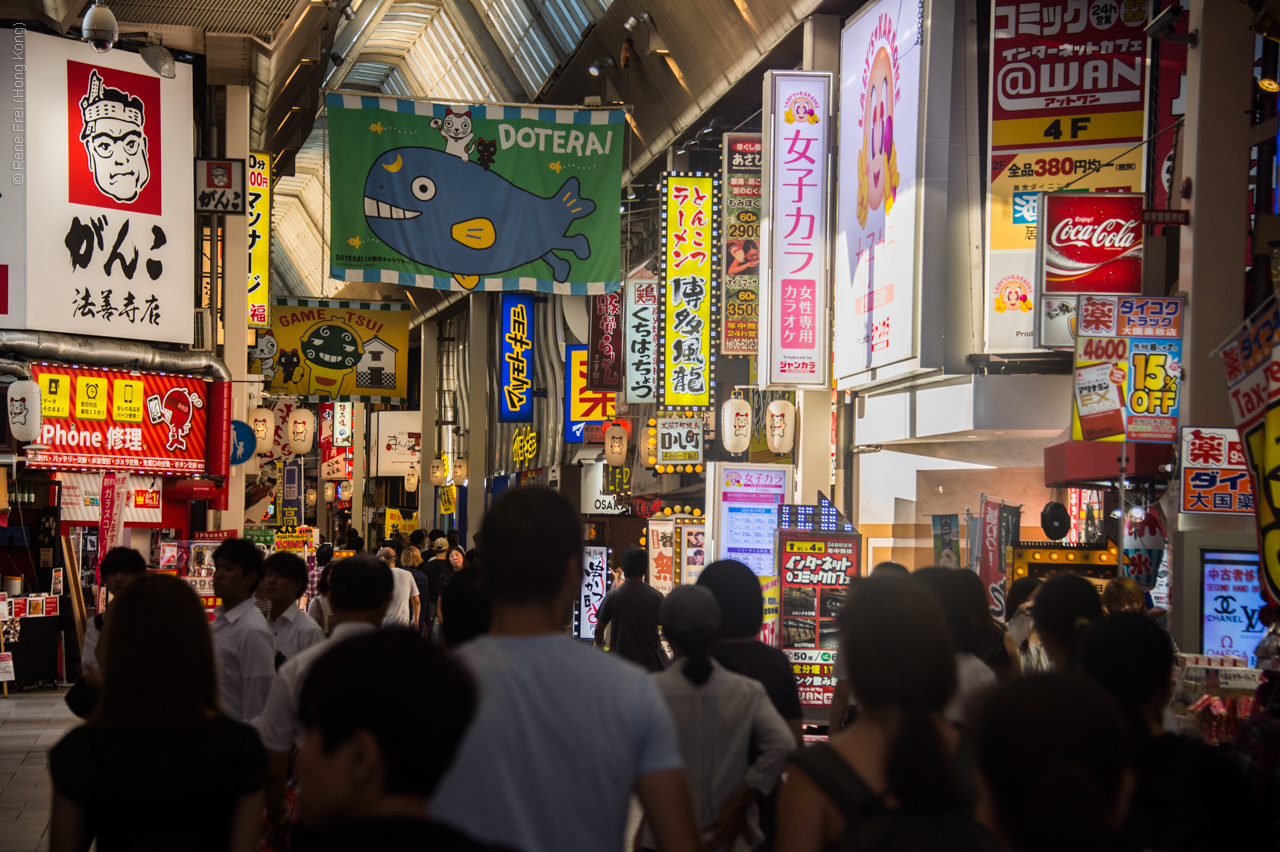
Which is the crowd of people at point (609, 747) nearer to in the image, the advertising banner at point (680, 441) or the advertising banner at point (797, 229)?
the advertising banner at point (797, 229)

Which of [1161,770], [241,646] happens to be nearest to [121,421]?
[241,646]

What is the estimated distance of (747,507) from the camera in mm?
11555

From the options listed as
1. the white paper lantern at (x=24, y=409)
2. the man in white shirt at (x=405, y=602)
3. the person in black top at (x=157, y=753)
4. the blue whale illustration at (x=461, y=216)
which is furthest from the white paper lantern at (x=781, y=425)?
the person in black top at (x=157, y=753)

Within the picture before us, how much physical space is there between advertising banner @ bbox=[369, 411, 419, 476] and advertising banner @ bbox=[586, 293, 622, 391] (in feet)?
53.4

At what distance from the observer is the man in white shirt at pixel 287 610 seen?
16.4ft

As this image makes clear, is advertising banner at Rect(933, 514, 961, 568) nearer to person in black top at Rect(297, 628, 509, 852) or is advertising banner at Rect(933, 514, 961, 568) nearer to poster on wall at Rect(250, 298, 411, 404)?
person in black top at Rect(297, 628, 509, 852)

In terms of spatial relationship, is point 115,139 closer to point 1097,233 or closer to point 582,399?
point 582,399

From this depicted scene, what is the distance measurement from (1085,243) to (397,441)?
2809cm

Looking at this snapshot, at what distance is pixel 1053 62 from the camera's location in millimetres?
10641

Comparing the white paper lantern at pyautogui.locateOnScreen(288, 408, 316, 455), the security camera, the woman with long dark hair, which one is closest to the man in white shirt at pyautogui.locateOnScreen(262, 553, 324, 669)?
the woman with long dark hair

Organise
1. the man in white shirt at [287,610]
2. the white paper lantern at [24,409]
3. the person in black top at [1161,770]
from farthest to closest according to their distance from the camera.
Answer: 1. the white paper lantern at [24,409]
2. the man in white shirt at [287,610]
3. the person in black top at [1161,770]

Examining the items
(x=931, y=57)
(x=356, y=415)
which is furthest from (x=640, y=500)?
(x=356, y=415)

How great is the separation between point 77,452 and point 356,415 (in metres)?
24.7

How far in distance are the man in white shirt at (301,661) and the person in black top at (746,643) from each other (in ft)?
3.42
